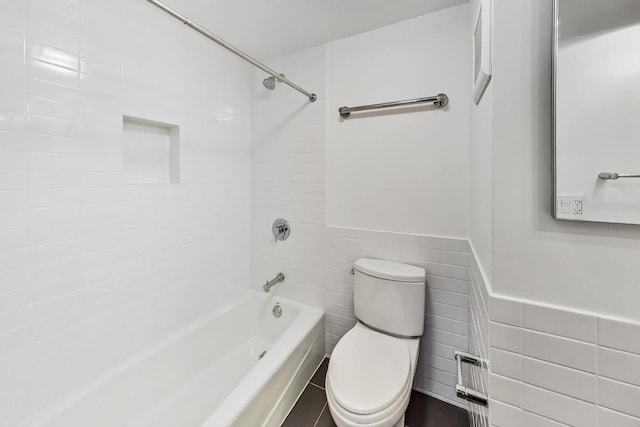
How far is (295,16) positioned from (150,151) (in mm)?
1226

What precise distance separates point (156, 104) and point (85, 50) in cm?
35

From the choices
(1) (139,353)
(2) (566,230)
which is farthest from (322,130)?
(1) (139,353)

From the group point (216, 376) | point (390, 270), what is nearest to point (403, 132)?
point (390, 270)

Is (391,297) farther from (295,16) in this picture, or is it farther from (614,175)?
(295,16)

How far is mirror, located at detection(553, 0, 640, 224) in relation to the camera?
23.2 inches

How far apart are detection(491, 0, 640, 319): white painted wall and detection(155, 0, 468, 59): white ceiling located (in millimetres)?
910

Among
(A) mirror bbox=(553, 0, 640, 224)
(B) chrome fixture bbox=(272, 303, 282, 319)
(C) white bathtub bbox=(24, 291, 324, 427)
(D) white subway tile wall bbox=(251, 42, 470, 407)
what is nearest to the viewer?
(A) mirror bbox=(553, 0, 640, 224)

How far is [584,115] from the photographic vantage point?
621 millimetres

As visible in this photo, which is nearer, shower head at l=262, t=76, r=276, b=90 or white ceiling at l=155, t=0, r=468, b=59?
white ceiling at l=155, t=0, r=468, b=59

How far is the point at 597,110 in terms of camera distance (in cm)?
62

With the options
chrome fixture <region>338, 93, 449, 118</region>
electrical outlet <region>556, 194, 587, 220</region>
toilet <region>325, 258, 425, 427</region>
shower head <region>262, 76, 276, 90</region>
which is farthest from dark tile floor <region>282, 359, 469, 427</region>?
shower head <region>262, 76, 276, 90</region>

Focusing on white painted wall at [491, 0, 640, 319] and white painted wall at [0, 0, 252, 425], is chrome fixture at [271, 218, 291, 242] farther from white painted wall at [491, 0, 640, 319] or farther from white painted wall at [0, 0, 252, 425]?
white painted wall at [491, 0, 640, 319]

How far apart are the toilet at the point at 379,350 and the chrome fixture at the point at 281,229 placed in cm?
67

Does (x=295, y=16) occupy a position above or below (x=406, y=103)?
above
